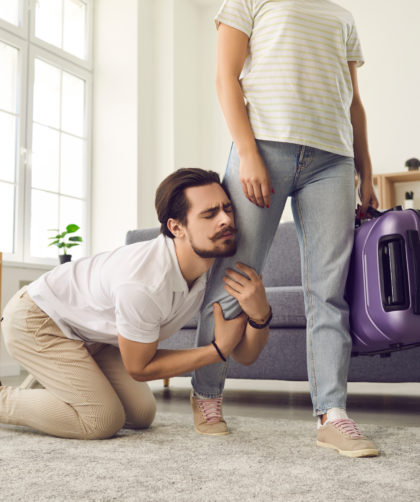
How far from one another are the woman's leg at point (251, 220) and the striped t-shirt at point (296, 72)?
53 mm

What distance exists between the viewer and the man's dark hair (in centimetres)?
149

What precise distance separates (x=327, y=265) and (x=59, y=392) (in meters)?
0.78

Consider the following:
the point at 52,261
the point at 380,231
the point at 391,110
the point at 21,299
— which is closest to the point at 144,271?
the point at 21,299

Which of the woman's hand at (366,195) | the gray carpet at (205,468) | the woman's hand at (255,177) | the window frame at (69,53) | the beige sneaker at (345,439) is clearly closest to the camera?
the gray carpet at (205,468)

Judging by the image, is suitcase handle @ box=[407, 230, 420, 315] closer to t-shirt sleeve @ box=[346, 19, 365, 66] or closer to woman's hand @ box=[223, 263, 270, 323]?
woman's hand @ box=[223, 263, 270, 323]

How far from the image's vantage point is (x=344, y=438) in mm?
1357

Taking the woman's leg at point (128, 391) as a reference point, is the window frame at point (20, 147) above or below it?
above

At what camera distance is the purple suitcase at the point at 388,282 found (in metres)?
1.41

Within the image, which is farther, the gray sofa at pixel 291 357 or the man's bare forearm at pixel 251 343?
the gray sofa at pixel 291 357

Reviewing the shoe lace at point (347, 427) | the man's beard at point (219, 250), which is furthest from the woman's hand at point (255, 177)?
the shoe lace at point (347, 427)

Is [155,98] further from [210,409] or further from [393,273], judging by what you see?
[393,273]

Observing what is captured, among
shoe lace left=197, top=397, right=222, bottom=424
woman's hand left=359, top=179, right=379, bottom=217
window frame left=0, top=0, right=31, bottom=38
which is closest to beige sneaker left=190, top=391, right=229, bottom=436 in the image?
shoe lace left=197, top=397, right=222, bottom=424

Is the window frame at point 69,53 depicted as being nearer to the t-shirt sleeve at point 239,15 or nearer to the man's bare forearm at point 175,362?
the t-shirt sleeve at point 239,15

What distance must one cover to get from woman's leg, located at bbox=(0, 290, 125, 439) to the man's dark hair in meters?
0.46
